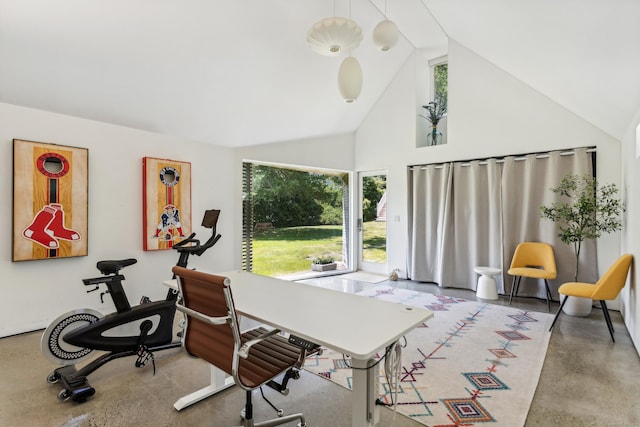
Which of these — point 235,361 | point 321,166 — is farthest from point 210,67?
point 235,361

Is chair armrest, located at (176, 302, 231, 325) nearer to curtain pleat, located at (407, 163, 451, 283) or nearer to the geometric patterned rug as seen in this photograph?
the geometric patterned rug

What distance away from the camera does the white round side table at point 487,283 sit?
4.21 m

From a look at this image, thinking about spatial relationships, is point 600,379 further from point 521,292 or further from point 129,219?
point 129,219

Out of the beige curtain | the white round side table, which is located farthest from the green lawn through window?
the white round side table

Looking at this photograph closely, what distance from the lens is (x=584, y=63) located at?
2543 mm

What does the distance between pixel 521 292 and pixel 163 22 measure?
5.18m

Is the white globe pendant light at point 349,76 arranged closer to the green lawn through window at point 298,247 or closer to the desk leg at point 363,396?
the desk leg at point 363,396

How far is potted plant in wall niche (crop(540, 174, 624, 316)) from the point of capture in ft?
11.5

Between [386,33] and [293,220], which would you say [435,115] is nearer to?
[293,220]

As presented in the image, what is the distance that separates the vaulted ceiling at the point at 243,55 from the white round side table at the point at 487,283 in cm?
209

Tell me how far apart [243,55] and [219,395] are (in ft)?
10.4

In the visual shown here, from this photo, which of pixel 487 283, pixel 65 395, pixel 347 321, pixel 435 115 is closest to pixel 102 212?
pixel 65 395

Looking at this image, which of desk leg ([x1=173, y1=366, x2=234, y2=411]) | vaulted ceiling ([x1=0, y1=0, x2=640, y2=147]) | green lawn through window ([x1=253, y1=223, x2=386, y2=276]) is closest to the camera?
desk leg ([x1=173, y1=366, x2=234, y2=411])

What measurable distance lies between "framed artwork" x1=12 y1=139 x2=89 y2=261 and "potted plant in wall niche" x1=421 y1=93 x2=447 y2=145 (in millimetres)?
4831
